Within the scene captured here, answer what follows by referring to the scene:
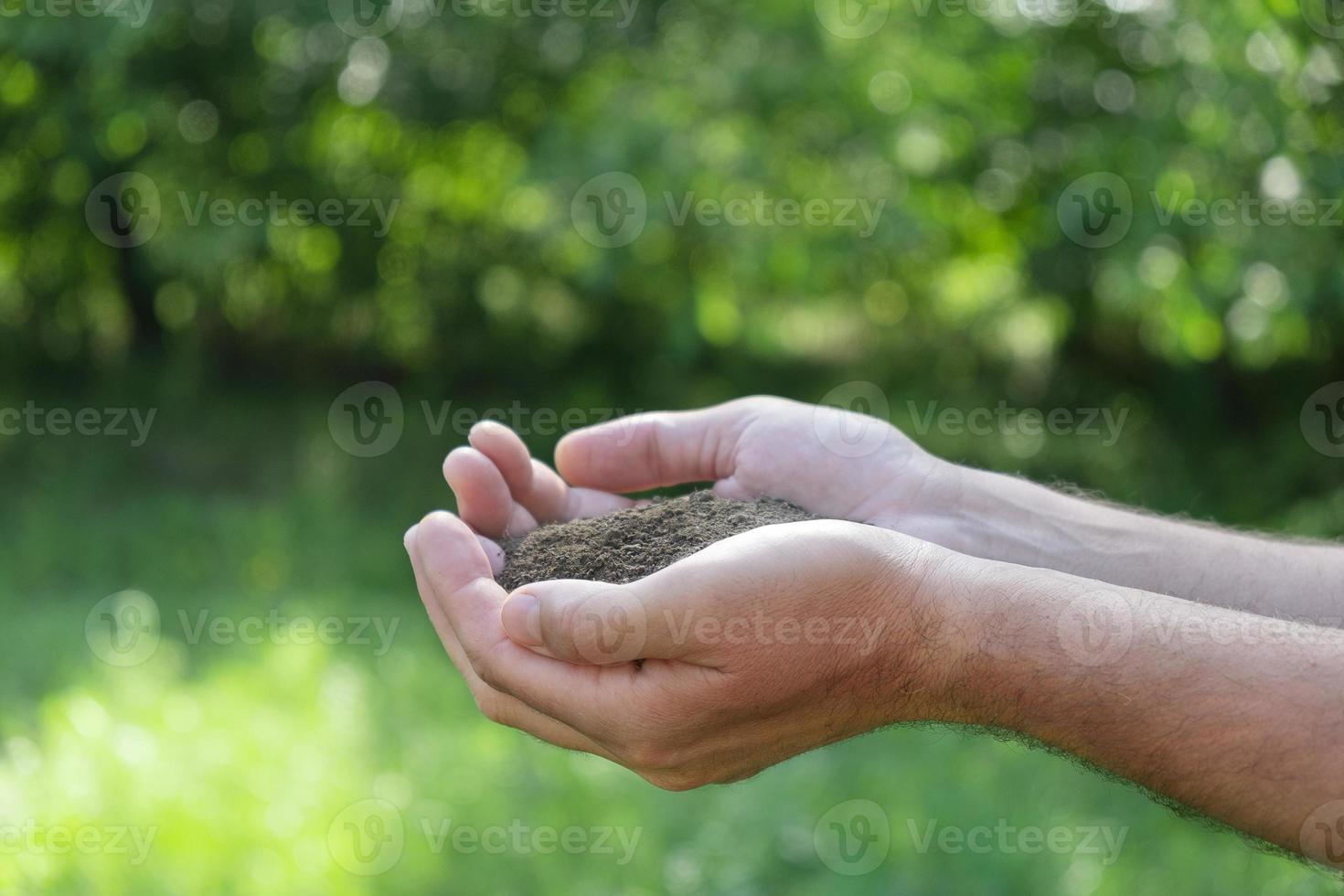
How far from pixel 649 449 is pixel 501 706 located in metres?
0.86

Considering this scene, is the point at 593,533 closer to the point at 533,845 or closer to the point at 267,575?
the point at 533,845

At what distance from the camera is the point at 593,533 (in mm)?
2305

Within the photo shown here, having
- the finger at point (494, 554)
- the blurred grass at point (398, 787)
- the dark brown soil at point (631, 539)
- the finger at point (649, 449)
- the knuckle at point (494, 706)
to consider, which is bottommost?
the blurred grass at point (398, 787)

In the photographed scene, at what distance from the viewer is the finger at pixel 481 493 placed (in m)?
2.38

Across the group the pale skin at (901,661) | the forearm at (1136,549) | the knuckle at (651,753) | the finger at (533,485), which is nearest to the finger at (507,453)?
the finger at (533,485)

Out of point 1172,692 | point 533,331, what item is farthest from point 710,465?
point 533,331

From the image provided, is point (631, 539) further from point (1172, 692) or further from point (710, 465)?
point (1172, 692)

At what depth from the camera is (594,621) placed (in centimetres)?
173

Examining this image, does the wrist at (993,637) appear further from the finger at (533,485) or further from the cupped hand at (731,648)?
the finger at (533,485)

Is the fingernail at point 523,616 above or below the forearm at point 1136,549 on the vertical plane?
above

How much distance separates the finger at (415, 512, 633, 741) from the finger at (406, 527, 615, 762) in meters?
0.03

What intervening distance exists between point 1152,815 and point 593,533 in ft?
9.01

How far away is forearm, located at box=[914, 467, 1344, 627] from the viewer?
89.0 inches

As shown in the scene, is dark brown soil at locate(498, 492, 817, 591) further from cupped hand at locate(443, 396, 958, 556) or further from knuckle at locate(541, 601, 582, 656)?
knuckle at locate(541, 601, 582, 656)
